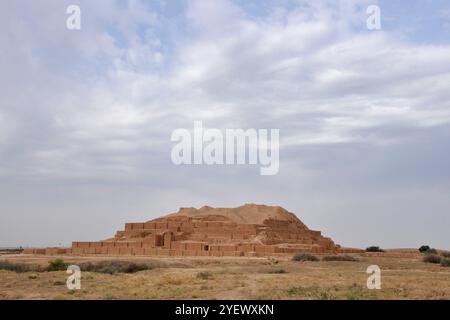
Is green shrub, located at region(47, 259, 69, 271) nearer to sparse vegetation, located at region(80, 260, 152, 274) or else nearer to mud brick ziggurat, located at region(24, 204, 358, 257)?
sparse vegetation, located at region(80, 260, 152, 274)

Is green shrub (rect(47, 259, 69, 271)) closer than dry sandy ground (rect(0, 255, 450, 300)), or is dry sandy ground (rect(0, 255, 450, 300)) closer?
dry sandy ground (rect(0, 255, 450, 300))

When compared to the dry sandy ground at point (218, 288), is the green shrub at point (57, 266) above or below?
below

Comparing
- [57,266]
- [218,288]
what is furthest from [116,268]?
[218,288]

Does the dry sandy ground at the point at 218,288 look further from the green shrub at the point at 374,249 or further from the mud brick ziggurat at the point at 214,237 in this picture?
the green shrub at the point at 374,249

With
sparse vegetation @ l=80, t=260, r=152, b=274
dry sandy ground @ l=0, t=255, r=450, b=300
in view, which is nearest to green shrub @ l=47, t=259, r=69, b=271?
sparse vegetation @ l=80, t=260, r=152, b=274

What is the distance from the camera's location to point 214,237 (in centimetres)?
5544

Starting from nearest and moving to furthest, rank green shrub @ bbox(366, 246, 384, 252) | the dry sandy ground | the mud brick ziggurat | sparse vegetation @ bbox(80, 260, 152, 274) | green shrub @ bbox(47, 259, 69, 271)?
the dry sandy ground, sparse vegetation @ bbox(80, 260, 152, 274), green shrub @ bbox(47, 259, 69, 271), the mud brick ziggurat, green shrub @ bbox(366, 246, 384, 252)

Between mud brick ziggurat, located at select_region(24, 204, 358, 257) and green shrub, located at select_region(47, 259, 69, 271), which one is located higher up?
mud brick ziggurat, located at select_region(24, 204, 358, 257)

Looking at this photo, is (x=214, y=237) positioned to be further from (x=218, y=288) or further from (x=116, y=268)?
(x=218, y=288)

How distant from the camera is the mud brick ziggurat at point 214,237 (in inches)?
1918

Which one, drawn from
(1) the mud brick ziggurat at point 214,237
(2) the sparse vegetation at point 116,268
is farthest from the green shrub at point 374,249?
(2) the sparse vegetation at point 116,268

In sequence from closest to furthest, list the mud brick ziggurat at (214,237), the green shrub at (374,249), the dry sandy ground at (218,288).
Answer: the dry sandy ground at (218,288)
the mud brick ziggurat at (214,237)
the green shrub at (374,249)

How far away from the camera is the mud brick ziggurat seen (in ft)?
160
